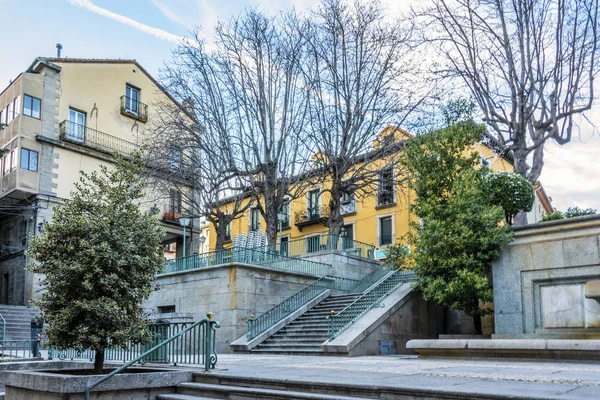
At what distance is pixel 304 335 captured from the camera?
17453 mm

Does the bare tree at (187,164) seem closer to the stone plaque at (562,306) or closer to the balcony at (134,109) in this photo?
the balcony at (134,109)

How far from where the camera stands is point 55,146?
31.2m

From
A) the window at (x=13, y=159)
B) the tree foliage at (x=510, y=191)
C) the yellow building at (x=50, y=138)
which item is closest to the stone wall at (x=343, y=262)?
the yellow building at (x=50, y=138)

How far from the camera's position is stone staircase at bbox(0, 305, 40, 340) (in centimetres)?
2205

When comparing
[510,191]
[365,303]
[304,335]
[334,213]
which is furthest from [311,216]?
[510,191]

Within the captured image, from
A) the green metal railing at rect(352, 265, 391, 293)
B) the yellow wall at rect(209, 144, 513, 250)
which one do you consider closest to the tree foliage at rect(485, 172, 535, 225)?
the green metal railing at rect(352, 265, 391, 293)

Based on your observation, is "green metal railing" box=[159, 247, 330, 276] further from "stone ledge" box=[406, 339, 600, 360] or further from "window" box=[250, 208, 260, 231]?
"window" box=[250, 208, 260, 231]

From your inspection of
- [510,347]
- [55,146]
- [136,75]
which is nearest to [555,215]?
[510,347]

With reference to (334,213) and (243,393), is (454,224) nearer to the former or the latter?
(243,393)

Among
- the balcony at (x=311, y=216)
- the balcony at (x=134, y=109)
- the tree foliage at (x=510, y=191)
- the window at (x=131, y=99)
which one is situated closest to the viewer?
the tree foliage at (x=510, y=191)

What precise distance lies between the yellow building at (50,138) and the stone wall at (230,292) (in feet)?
25.1

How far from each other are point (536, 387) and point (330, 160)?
59.8ft

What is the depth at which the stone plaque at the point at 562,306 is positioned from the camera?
500 inches

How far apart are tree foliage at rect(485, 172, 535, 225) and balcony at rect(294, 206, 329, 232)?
24.0 metres
